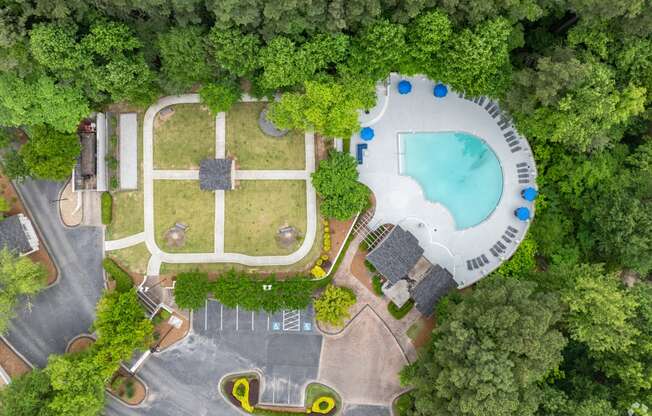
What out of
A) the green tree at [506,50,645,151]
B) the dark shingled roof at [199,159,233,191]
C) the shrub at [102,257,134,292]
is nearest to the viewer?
the green tree at [506,50,645,151]

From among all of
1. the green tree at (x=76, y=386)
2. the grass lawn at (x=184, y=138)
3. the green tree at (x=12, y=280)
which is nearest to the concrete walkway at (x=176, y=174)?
the grass lawn at (x=184, y=138)

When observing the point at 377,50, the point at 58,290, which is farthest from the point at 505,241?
the point at 58,290

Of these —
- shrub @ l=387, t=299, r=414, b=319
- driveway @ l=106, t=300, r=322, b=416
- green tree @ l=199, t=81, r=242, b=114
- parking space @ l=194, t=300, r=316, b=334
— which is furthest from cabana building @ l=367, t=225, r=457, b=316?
green tree @ l=199, t=81, r=242, b=114

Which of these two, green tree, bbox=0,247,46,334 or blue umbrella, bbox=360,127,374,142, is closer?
green tree, bbox=0,247,46,334

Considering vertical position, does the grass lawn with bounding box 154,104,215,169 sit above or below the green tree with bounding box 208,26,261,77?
below

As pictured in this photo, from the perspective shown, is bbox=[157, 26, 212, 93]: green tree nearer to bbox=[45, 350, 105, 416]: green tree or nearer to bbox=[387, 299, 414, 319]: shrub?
bbox=[45, 350, 105, 416]: green tree

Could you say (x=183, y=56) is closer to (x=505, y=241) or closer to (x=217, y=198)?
(x=217, y=198)

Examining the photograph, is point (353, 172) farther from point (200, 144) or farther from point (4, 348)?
point (4, 348)
